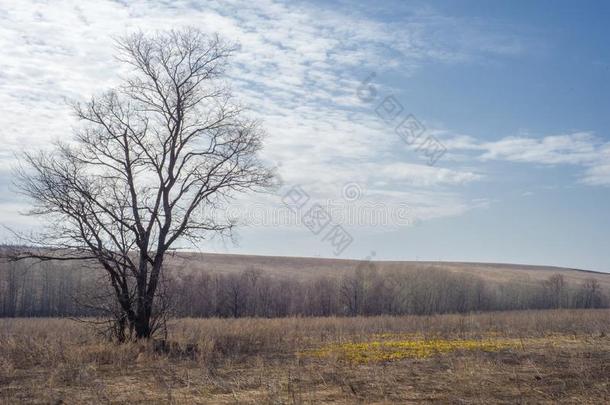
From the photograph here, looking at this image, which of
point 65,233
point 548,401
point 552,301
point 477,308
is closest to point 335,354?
point 548,401

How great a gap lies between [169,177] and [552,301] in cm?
6826

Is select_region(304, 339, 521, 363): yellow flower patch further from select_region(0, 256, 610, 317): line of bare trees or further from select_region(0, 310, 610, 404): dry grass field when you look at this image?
select_region(0, 256, 610, 317): line of bare trees

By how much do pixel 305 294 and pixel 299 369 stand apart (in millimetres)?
51898

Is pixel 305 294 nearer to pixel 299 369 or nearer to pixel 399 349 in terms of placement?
pixel 399 349

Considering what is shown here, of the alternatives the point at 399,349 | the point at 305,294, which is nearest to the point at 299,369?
the point at 399,349

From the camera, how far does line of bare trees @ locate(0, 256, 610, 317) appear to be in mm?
58594

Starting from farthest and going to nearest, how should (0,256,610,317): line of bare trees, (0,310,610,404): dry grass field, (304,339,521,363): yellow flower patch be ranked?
(0,256,610,317): line of bare trees
(304,339,521,363): yellow flower patch
(0,310,610,404): dry grass field

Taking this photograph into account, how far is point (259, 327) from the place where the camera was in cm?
2244

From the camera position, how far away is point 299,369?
525 inches

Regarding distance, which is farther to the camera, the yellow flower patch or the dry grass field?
the yellow flower patch

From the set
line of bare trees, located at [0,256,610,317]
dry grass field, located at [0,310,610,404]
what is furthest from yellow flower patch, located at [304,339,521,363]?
line of bare trees, located at [0,256,610,317]

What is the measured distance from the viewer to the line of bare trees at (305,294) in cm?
5859

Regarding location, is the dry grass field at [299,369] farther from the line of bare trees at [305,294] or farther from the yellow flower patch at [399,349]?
the line of bare trees at [305,294]

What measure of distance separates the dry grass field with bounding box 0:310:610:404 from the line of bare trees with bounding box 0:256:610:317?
1414 inches
